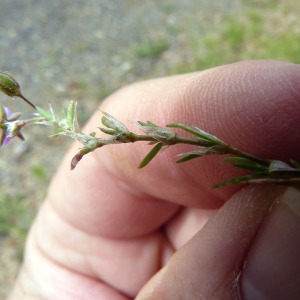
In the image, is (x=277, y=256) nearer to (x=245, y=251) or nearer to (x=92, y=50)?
(x=245, y=251)

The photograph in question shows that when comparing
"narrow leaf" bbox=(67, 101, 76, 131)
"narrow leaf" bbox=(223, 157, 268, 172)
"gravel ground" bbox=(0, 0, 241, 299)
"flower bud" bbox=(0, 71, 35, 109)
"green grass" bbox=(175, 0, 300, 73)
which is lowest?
"gravel ground" bbox=(0, 0, 241, 299)

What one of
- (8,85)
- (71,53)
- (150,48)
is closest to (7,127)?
(8,85)

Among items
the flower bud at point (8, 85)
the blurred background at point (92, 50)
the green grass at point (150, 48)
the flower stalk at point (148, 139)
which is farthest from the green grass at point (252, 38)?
the flower bud at point (8, 85)

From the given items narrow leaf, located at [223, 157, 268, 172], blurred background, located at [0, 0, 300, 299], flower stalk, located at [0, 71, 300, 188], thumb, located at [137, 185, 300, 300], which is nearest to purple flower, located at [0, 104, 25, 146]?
flower stalk, located at [0, 71, 300, 188]

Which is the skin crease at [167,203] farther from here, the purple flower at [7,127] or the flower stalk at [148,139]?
the purple flower at [7,127]

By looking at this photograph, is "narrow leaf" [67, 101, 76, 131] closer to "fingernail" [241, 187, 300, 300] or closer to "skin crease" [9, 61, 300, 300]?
"skin crease" [9, 61, 300, 300]

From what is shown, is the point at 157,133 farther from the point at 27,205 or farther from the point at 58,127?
the point at 27,205
